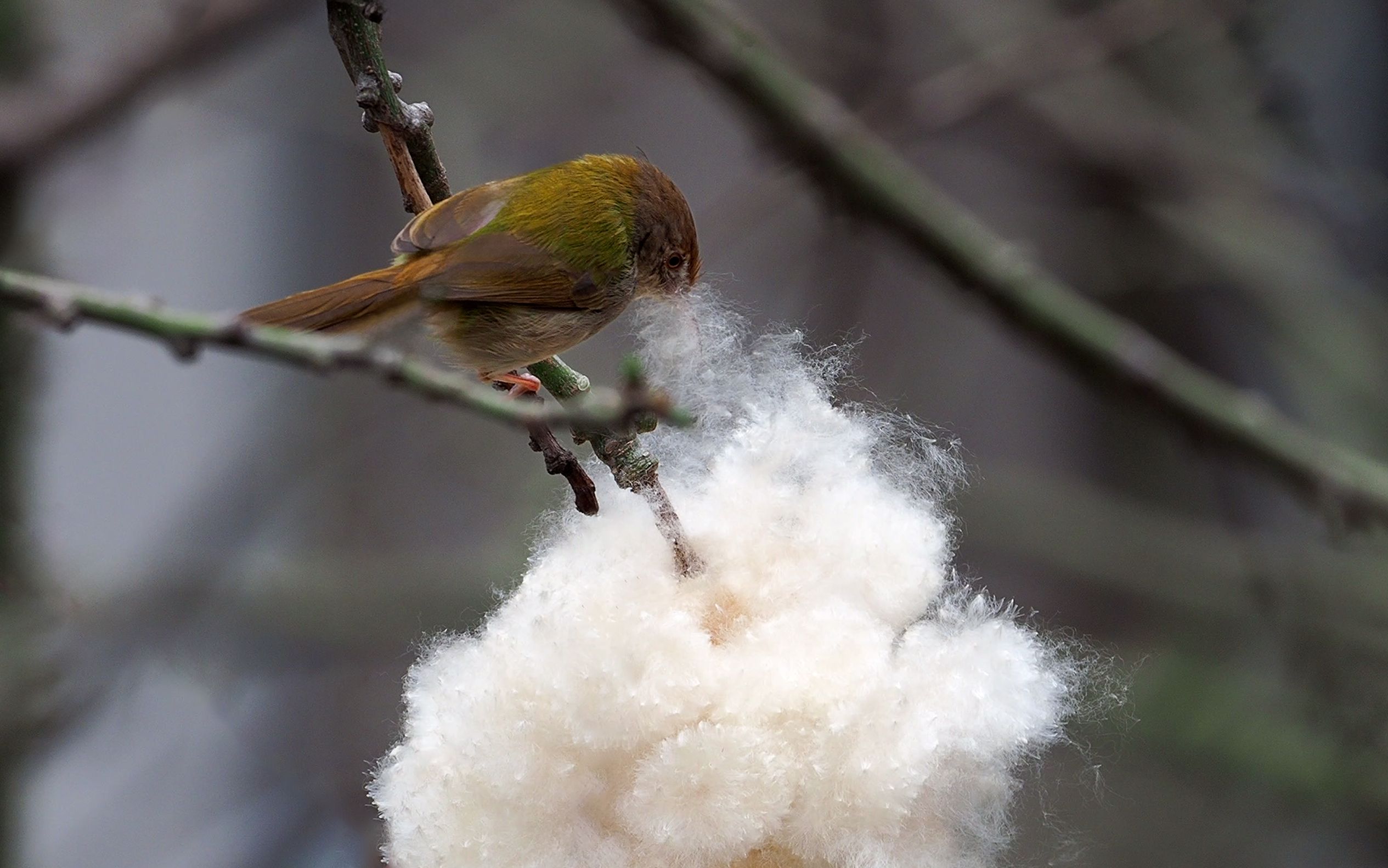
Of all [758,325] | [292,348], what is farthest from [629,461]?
[758,325]

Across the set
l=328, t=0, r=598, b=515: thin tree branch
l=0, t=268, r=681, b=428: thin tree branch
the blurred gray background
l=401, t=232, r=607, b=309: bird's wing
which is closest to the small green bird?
A: l=401, t=232, r=607, b=309: bird's wing

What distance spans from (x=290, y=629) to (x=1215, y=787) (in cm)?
157

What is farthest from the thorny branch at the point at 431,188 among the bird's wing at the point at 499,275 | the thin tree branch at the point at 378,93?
the bird's wing at the point at 499,275

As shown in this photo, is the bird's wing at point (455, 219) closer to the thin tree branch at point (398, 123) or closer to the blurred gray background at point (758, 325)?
the thin tree branch at point (398, 123)

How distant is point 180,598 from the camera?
1761 millimetres

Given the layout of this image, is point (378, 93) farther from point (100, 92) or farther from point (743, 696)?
point (100, 92)

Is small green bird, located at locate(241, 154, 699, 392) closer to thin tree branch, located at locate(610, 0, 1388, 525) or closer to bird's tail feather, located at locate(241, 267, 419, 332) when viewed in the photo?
bird's tail feather, located at locate(241, 267, 419, 332)

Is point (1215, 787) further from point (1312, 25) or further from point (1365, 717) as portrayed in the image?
point (1312, 25)

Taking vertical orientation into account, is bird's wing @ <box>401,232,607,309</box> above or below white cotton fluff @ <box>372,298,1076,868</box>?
above

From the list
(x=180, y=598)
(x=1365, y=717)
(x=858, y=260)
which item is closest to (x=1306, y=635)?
(x=1365, y=717)

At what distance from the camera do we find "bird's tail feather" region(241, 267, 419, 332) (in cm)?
93

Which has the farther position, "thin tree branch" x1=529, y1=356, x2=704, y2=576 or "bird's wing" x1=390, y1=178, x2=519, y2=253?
"bird's wing" x1=390, y1=178, x2=519, y2=253

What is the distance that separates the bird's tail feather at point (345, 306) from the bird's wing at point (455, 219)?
0.03 meters

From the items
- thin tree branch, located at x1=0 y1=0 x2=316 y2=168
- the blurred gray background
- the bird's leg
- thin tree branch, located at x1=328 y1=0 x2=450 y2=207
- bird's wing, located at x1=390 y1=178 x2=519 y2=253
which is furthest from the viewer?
the blurred gray background
